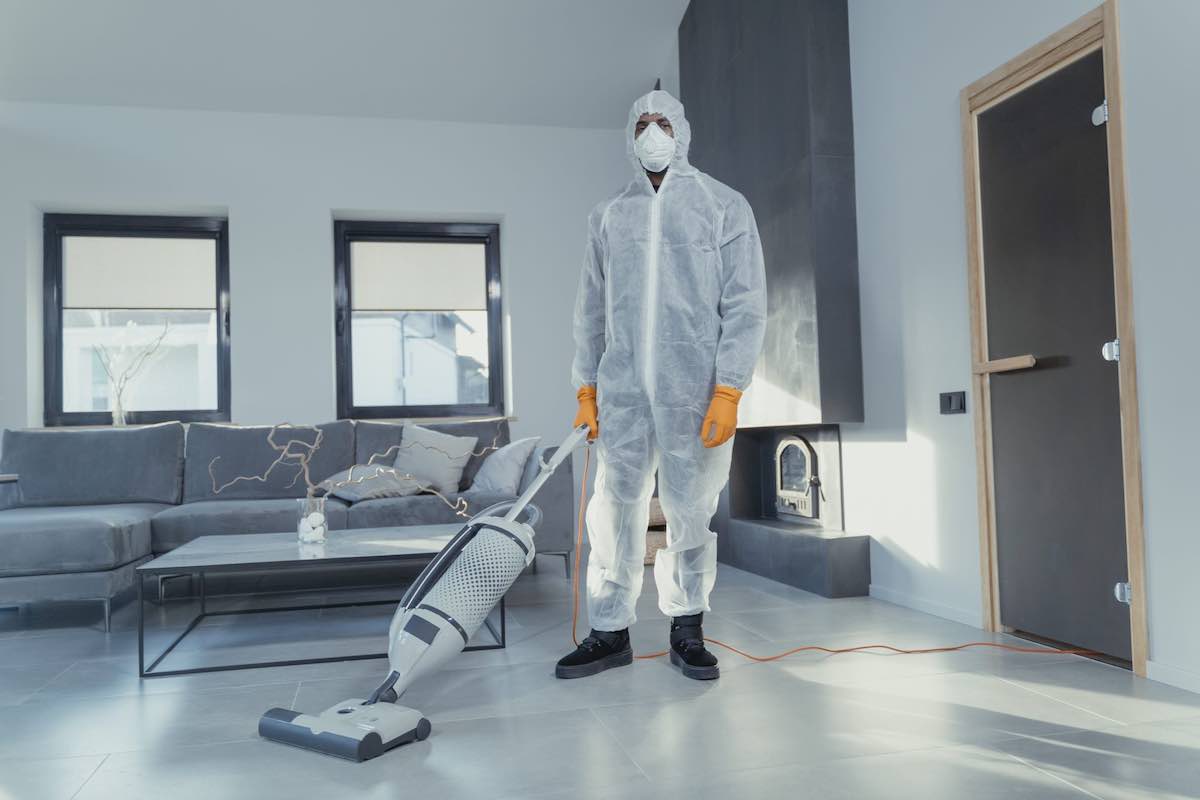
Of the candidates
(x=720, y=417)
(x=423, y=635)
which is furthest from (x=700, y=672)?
(x=423, y=635)

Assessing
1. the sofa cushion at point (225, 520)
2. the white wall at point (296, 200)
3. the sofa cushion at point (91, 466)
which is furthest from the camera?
the white wall at point (296, 200)

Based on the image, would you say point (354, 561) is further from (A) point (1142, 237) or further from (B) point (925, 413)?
(A) point (1142, 237)

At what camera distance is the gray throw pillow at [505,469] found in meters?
4.01

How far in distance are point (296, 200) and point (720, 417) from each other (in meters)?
3.62

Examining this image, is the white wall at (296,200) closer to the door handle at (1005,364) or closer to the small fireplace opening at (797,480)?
the small fireplace opening at (797,480)

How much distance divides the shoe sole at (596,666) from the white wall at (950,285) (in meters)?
1.19

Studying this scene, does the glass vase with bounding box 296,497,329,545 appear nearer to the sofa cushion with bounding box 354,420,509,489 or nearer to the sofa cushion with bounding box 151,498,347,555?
the sofa cushion with bounding box 151,498,347,555

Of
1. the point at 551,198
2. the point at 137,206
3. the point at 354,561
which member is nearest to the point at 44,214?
the point at 137,206

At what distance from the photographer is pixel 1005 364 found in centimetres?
269

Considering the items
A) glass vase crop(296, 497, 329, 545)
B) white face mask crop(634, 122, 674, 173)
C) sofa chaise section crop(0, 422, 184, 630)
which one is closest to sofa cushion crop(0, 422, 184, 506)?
sofa chaise section crop(0, 422, 184, 630)

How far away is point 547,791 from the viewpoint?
5.31ft

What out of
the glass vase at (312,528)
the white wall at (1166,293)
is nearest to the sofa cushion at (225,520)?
the glass vase at (312,528)

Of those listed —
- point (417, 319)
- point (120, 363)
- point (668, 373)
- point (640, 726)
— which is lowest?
point (640, 726)

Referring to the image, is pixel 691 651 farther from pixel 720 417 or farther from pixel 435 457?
pixel 435 457
